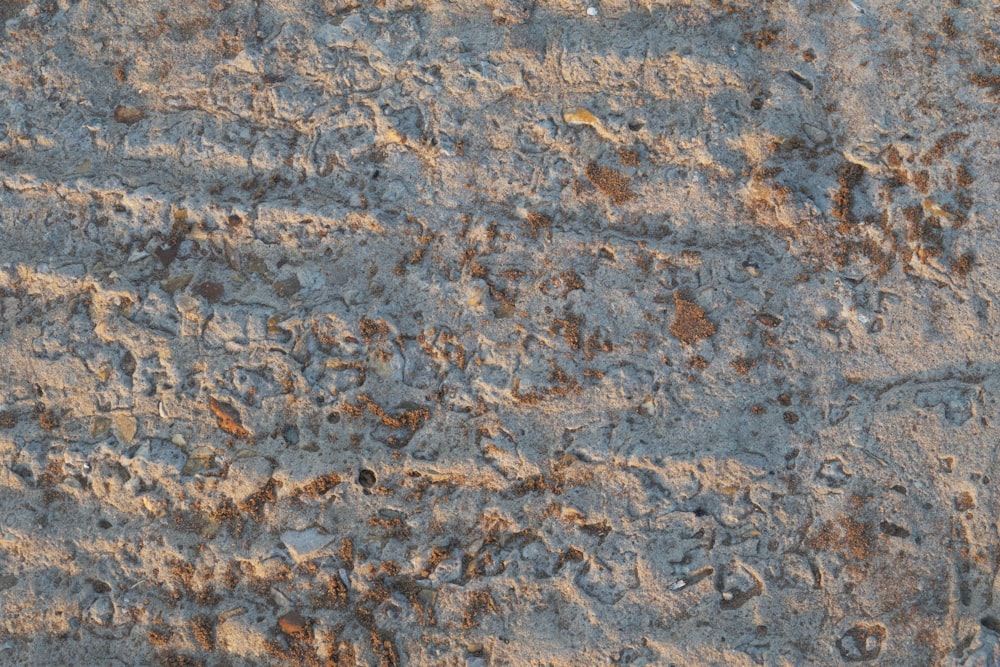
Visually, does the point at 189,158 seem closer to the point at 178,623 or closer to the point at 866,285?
the point at 178,623

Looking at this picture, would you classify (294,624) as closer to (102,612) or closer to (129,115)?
(102,612)

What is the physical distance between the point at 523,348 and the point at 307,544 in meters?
1.54

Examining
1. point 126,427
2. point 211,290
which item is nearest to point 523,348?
point 211,290

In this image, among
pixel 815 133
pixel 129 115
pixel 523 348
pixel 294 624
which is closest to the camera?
pixel 294 624

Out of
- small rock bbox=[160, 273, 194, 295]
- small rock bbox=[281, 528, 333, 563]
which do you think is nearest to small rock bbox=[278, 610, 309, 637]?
small rock bbox=[281, 528, 333, 563]

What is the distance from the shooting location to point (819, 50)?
4.04 metres

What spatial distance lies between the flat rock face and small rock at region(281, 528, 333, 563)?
0.05 ft

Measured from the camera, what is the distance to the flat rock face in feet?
12.2

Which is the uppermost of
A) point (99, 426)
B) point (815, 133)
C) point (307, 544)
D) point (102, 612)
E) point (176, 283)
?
point (815, 133)

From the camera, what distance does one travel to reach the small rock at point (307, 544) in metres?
3.83

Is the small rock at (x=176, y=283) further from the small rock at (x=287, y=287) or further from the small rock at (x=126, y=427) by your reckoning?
the small rock at (x=126, y=427)

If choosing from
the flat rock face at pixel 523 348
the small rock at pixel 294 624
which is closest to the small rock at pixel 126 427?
the flat rock face at pixel 523 348

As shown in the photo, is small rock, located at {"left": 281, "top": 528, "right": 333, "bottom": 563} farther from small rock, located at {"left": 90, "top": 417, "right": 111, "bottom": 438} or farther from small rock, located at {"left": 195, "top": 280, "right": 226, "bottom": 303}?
small rock, located at {"left": 195, "top": 280, "right": 226, "bottom": 303}

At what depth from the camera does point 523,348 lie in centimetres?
388
